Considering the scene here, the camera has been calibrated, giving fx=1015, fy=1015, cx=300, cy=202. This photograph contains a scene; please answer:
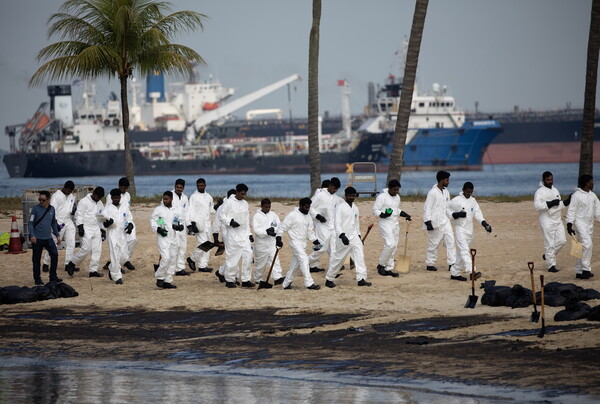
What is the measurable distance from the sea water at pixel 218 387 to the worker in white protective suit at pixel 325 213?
579cm

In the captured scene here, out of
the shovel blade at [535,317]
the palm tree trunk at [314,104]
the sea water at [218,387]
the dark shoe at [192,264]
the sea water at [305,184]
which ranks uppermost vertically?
the palm tree trunk at [314,104]

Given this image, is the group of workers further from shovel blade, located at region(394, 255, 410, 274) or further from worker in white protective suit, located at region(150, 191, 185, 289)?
shovel blade, located at region(394, 255, 410, 274)

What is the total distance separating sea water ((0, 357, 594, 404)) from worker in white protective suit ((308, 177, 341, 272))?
579cm

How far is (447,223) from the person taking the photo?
1625 centimetres

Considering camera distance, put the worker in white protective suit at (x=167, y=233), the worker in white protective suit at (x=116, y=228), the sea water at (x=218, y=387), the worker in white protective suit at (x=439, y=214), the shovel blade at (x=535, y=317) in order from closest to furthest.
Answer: the sea water at (x=218, y=387) < the shovel blade at (x=535, y=317) < the worker in white protective suit at (x=167, y=233) < the worker in white protective suit at (x=439, y=214) < the worker in white protective suit at (x=116, y=228)

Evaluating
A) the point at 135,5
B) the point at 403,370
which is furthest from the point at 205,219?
the point at 135,5

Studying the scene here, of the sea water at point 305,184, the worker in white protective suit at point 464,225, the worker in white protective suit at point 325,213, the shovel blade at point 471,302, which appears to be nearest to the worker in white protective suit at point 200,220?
the worker in white protective suit at point 325,213

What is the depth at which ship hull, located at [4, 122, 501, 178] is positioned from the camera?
92.0 metres

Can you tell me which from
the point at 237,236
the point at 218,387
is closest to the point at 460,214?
the point at 237,236

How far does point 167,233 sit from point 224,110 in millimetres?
113743

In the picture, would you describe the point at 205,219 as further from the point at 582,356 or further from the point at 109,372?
the point at 582,356

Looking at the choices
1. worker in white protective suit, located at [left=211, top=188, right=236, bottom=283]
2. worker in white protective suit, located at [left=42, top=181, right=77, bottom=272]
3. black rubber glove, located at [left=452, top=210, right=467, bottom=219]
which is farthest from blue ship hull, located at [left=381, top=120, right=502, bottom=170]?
black rubber glove, located at [left=452, top=210, right=467, bottom=219]

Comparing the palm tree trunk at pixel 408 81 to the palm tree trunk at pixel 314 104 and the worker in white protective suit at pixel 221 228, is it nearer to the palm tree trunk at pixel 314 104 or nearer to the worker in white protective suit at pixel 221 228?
the palm tree trunk at pixel 314 104

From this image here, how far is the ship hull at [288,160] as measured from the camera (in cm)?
9200
